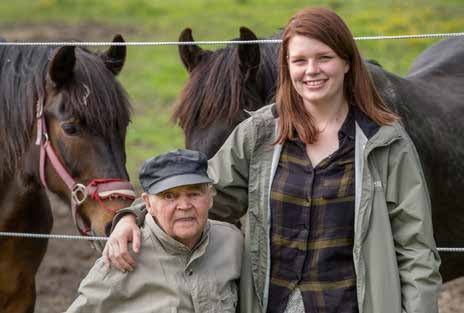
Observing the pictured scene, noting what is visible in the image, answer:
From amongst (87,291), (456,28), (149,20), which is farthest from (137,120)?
(87,291)

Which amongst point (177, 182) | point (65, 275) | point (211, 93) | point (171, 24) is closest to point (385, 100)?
point (211, 93)

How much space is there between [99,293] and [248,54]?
4.82 ft

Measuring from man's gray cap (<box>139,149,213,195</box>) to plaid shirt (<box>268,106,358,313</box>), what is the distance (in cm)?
27

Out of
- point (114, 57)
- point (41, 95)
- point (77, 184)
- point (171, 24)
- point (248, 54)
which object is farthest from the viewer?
point (171, 24)

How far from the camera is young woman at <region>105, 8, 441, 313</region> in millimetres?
2643

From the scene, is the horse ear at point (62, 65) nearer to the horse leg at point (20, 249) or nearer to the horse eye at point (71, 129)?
the horse eye at point (71, 129)

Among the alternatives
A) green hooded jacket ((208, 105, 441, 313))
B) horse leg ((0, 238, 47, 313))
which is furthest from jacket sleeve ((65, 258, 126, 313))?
horse leg ((0, 238, 47, 313))

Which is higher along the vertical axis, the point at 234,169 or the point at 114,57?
the point at 114,57

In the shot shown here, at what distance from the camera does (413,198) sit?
2.65 metres

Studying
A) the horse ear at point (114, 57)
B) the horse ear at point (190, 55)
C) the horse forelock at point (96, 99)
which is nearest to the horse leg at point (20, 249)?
the horse forelock at point (96, 99)

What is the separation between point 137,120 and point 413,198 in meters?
8.73

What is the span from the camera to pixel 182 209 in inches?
105

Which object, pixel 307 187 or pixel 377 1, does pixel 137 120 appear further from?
pixel 307 187

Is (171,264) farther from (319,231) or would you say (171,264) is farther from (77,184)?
(77,184)
